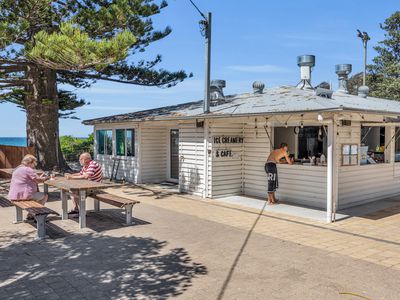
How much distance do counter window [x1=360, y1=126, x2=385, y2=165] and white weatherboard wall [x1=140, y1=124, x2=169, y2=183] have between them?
22.8 ft

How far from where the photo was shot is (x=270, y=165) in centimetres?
967

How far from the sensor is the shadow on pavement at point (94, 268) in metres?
4.36

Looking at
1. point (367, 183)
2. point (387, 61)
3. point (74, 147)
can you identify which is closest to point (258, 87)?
point (367, 183)

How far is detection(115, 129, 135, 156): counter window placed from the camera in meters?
14.2

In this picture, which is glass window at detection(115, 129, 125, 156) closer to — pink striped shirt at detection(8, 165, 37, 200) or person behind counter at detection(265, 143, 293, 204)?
person behind counter at detection(265, 143, 293, 204)

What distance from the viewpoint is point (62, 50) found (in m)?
9.80

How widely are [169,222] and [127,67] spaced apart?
31.0ft

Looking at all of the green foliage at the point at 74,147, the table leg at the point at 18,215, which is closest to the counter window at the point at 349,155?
the table leg at the point at 18,215

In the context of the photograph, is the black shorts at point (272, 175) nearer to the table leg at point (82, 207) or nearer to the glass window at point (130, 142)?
the table leg at point (82, 207)

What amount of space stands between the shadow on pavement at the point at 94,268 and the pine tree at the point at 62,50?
17.2 feet

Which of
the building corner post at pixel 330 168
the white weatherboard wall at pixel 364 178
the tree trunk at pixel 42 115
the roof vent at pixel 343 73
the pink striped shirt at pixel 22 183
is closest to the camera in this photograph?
the pink striped shirt at pixel 22 183

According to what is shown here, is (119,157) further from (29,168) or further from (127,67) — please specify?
(29,168)

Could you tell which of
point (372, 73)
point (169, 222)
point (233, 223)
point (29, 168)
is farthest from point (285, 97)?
point (372, 73)

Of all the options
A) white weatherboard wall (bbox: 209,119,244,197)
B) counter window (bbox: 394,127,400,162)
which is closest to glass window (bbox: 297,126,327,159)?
white weatherboard wall (bbox: 209,119,244,197)
